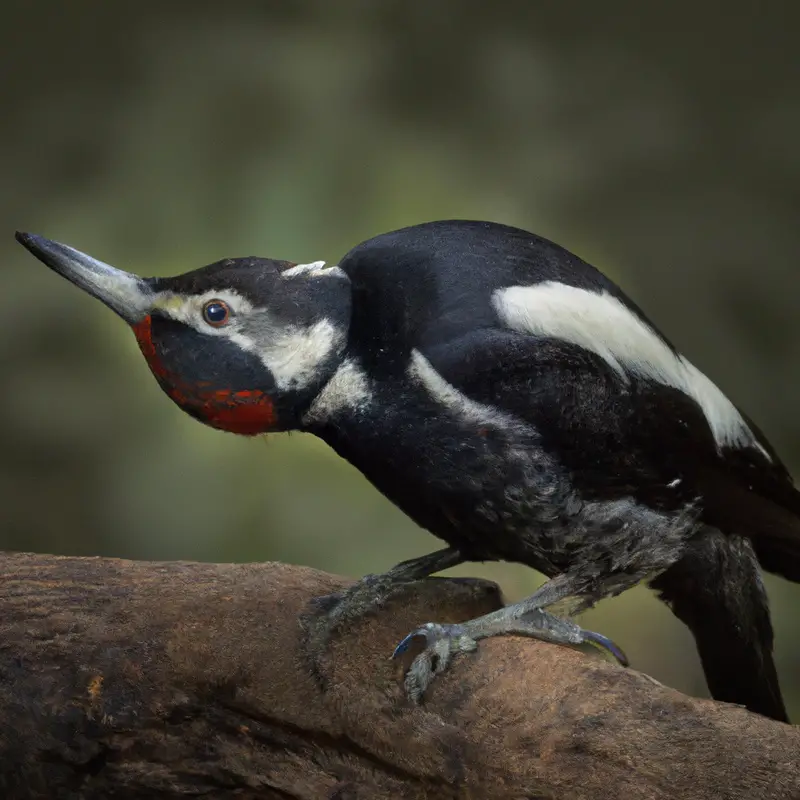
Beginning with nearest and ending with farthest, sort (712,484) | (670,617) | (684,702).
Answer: (684,702)
(712,484)
(670,617)

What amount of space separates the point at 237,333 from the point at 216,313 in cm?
3

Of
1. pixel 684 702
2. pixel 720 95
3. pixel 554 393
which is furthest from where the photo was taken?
pixel 720 95

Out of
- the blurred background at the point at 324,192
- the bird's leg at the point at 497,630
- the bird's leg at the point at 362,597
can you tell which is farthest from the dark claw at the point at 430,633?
the blurred background at the point at 324,192

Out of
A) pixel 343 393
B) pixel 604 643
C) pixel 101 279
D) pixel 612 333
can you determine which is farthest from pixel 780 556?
pixel 101 279

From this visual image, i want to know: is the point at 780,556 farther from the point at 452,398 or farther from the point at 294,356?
the point at 294,356

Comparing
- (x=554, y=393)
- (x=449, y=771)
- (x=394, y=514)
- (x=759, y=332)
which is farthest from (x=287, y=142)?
(x=449, y=771)

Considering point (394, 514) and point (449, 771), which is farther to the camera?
point (394, 514)

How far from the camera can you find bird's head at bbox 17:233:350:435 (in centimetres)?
113

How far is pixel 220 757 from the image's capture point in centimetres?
122

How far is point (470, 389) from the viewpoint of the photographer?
1.10m

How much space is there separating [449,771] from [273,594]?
357mm

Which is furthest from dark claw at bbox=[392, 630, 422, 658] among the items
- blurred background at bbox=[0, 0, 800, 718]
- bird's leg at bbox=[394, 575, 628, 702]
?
blurred background at bbox=[0, 0, 800, 718]

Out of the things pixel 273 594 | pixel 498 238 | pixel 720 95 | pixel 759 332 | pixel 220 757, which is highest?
pixel 720 95

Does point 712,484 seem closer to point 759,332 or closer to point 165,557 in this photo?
point 759,332
